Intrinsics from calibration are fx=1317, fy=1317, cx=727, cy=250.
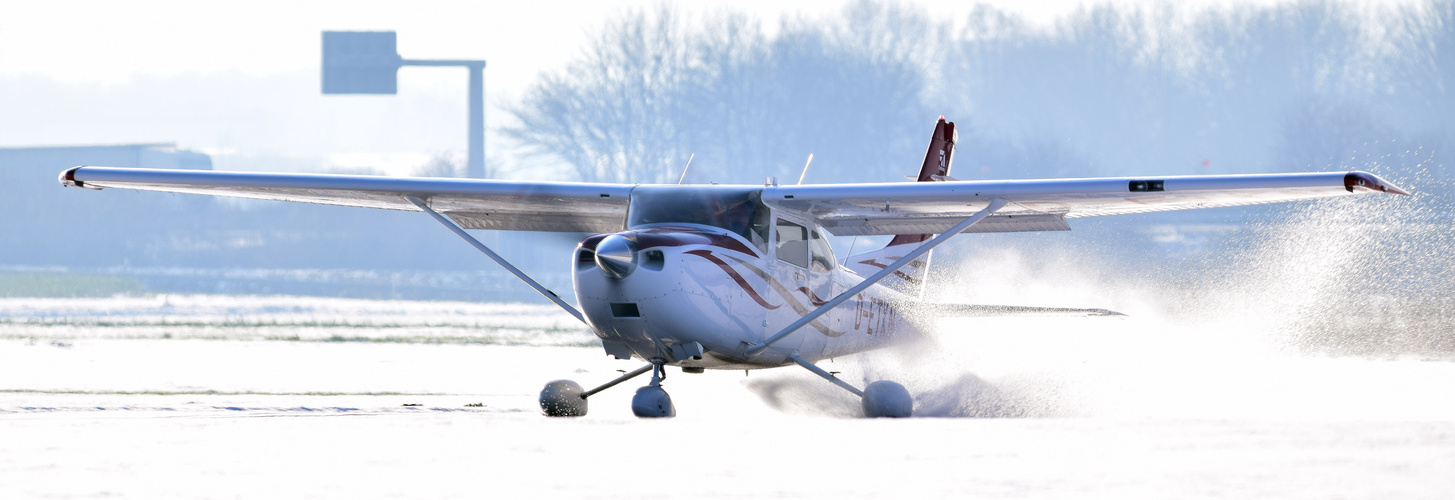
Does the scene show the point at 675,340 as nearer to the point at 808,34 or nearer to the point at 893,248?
the point at 893,248

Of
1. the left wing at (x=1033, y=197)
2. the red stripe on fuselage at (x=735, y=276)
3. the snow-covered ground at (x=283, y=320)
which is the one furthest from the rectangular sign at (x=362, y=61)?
the red stripe on fuselage at (x=735, y=276)

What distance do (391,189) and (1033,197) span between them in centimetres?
551

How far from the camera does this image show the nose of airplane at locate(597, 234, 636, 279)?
9023mm

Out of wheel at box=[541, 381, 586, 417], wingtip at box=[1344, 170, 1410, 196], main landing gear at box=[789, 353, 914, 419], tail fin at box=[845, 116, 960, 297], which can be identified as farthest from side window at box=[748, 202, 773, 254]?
wingtip at box=[1344, 170, 1410, 196]

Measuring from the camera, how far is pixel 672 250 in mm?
9336

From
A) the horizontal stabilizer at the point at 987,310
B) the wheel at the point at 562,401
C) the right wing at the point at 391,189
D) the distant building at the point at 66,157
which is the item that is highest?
the right wing at the point at 391,189

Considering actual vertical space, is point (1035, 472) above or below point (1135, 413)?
above

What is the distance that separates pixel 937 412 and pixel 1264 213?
26.0 m

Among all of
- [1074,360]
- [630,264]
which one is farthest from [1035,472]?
[1074,360]

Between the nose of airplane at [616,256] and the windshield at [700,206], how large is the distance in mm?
964

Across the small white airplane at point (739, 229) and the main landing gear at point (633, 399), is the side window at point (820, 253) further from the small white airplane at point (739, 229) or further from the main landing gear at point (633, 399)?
the main landing gear at point (633, 399)

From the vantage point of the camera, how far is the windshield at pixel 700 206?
1012 centimetres

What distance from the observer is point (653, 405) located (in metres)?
9.97

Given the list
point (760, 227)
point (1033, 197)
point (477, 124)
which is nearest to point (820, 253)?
point (760, 227)
